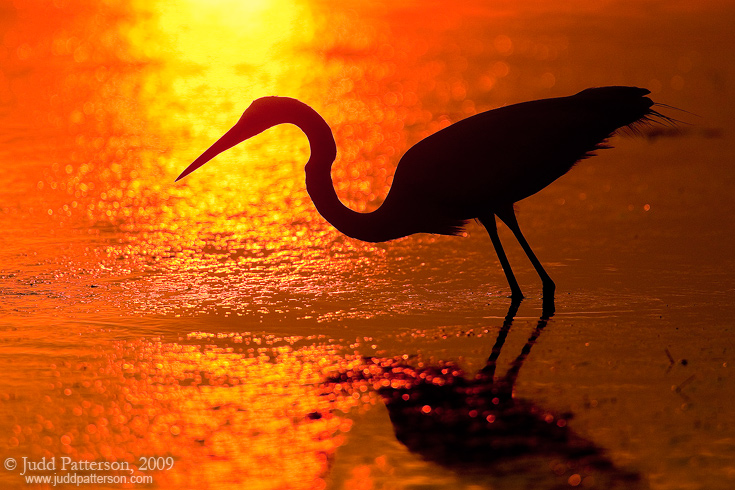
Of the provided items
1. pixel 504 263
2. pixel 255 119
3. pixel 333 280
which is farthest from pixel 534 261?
pixel 255 119

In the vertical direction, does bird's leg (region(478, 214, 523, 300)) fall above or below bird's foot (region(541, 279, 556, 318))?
above

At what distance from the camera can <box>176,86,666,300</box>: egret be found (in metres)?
7.18

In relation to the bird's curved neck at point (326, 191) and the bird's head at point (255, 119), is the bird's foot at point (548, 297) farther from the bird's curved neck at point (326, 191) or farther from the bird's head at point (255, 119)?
the bird's head at point (255, 119)

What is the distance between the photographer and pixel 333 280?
7.70 metres

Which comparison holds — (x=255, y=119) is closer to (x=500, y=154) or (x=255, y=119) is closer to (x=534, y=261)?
(x=500, y=154)

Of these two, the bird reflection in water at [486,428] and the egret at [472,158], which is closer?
the bird reflection in water at [486,428]

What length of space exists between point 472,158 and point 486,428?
251cm

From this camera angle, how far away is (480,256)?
328 inches

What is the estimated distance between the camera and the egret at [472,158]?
718 centimetres

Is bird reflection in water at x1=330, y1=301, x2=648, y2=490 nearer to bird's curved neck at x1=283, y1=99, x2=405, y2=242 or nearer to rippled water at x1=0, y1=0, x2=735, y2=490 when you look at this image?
rippled water at x1=0, y1=0, x2=735, y2=490

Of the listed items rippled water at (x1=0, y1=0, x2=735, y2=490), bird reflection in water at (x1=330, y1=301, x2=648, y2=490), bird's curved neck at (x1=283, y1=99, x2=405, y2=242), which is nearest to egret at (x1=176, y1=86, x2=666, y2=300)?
bird's curved neck at (x1=283, y1=99, x2=405, y2=242)

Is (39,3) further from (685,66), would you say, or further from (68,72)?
(685,66)

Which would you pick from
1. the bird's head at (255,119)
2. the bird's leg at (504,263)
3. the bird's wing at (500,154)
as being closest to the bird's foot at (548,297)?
the bird's leg at (504,263)

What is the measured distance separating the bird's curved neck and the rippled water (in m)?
0.43
